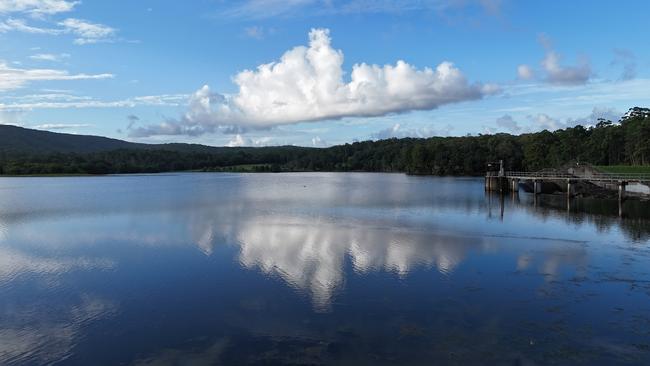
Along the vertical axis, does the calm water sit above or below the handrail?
below

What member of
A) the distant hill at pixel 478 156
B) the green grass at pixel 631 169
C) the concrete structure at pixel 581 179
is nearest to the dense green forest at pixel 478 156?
the distant hill at pixel 478 156

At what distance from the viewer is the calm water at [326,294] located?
37.1ft

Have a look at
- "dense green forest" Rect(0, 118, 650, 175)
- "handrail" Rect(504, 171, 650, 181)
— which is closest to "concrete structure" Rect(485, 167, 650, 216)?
"handrail" Rect(504, 171, 650, 181)

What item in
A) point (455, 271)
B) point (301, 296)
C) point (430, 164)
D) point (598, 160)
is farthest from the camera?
point (430, 164)

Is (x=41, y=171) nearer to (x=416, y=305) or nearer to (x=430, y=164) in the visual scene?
(x=430, y=164)

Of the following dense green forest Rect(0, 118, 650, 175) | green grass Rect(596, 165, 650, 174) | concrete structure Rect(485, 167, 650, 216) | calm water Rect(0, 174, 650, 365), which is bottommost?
calm water Rect(0, 174, 650, 365)

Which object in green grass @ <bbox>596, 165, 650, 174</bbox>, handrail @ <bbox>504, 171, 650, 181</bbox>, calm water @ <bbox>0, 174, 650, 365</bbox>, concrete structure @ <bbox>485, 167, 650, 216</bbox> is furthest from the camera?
→ green grass @ <bbox>596, 165, 650, 174</bbox>

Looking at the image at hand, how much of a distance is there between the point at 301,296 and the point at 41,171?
518 feet

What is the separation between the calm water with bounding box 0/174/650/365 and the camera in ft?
37.1

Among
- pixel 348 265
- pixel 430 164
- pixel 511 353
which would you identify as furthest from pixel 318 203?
pixel 430 164

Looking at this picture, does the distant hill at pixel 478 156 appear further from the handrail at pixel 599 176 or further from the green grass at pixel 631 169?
the handrail at pixel 599 176

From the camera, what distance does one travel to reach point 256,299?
50.1ft

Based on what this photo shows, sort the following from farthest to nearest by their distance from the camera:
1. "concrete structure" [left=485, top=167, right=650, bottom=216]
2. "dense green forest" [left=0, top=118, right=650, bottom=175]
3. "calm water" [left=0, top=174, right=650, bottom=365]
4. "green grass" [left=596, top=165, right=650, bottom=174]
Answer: "dense green forest" [left=0, top=118, right=650, bottom=175] < "green grass" [left=596, top=165, right=650, bottom=174] < "concrete structure" [left=485, top=167, right=650, bottom=216] < "calm water" [left=0, top=174, right=650, bottom=365]

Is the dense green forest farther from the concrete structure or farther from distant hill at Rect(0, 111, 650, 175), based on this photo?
the concrete structure
